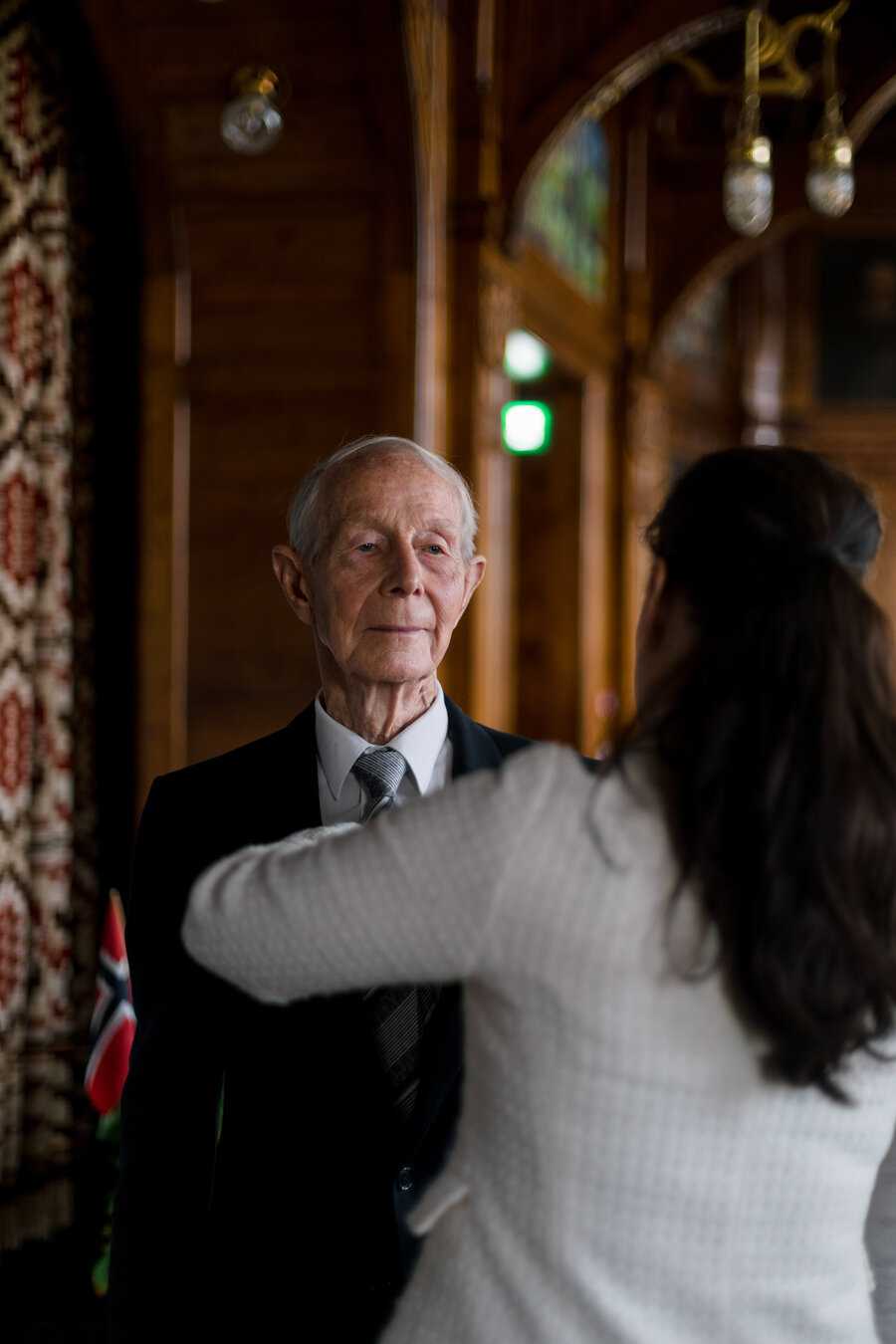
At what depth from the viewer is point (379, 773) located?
5.62 feet

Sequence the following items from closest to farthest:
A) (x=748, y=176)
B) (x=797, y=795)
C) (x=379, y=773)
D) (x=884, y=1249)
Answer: (x=797, y=795) < (x=884, y=1249) < (x=379, y=773) < (x=748, y=176)

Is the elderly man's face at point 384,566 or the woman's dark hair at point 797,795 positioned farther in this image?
the elderly man's face at point 384,566

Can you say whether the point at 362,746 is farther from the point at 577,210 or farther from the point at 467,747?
the point at 577,210

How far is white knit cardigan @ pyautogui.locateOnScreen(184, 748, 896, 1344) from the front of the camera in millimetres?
1008

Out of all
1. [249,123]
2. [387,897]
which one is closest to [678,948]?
[387,897]

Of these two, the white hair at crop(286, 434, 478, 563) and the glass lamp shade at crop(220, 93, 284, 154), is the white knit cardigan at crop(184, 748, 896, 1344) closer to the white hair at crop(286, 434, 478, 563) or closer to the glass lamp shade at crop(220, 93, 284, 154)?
the white hair at crop(286, 434, 478, 563)

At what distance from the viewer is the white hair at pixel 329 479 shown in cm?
177

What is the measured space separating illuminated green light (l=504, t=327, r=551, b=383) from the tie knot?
565cm

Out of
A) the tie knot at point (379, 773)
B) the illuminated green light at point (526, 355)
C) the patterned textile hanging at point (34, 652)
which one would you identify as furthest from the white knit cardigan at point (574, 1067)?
the illuminated green light at point (526, 355)

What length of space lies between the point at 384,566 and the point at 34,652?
2.29 m

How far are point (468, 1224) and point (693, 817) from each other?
16.1 inches

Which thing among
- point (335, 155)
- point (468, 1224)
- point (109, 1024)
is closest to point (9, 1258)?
point (109, 1024)

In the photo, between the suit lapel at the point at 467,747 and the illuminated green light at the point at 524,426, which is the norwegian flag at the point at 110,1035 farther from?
A: the illuminated green light at the point at 524,426

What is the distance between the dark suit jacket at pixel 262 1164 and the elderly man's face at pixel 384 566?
474 millimetres
